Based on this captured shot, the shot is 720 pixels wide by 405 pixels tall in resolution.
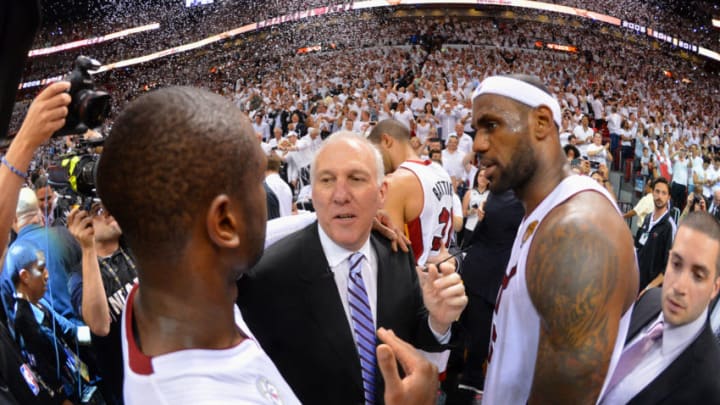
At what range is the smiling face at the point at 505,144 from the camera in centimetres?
192

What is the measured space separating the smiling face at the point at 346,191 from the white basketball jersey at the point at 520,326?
1.64ft

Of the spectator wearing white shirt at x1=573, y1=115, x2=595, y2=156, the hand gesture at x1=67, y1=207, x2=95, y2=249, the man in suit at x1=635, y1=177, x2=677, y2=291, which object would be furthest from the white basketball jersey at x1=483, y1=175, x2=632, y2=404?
the spectator wearing white shirt at x1=573, y1=115, x2=595, y2=156

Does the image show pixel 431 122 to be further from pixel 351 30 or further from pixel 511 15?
pixel 511 15

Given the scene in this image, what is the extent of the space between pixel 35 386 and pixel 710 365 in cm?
216

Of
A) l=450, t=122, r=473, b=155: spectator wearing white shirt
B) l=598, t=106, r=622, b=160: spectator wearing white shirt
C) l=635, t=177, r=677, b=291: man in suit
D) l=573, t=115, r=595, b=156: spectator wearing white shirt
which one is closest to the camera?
l=635, t=177, r=677, b=291: man in suit

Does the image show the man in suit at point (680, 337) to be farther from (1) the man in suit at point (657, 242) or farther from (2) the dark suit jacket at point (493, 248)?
(1) the man in suit at point (657, 242)

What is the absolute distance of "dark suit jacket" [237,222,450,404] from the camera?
1679 mm

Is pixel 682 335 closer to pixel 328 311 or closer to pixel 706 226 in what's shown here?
pixel 706 226

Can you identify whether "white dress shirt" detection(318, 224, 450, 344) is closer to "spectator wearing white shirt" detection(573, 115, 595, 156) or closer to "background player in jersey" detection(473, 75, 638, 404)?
"background player in jersey" detection(473, 75, 638, 404)

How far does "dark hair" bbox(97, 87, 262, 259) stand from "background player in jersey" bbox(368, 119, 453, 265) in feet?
8.59

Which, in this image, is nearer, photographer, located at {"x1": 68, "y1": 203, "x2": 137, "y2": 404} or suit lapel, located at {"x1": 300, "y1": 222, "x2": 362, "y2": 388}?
suit lapel, located at {"x1": 300, "y1": 222, "x2": 362, "y2": 388}

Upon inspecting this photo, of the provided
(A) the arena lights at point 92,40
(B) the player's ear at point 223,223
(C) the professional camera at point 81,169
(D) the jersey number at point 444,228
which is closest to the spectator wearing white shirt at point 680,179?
(D) the jersey number at point 444,228

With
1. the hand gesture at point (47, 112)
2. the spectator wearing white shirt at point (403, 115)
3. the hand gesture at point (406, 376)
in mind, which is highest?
the spectator wearing white shirt at point (403, 115)

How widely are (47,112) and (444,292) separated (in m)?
1.12
